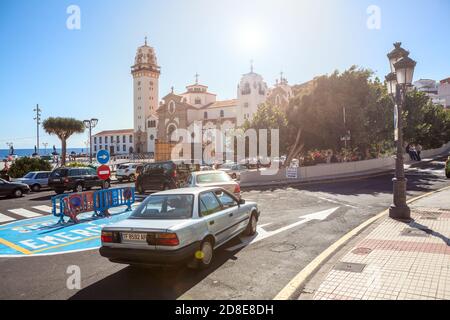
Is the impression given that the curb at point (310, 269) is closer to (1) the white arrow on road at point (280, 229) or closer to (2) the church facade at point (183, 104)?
(1) the white arrow on road at point (280, 229)

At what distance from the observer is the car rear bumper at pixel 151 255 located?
18.2ft

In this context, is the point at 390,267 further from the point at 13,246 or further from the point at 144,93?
the point at 144,93

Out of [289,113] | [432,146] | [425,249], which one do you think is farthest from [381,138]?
[425,249]

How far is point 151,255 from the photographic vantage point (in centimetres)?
562

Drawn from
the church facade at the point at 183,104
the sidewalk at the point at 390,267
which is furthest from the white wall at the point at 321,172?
the church facade at the point at 183,104

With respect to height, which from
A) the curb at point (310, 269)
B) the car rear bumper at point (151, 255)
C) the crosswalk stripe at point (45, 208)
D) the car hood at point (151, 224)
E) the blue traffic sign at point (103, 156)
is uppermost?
the blue traffic sign at point (103, 156)

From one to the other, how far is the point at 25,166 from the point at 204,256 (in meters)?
28.0

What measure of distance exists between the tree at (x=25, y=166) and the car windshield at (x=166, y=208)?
26.3 metres

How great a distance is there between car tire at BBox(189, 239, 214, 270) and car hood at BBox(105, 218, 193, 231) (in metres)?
0.60

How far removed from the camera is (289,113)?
31.0m

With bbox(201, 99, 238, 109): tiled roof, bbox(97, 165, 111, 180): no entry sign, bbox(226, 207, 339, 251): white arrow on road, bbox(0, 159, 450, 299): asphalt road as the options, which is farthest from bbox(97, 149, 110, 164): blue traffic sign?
bbox(201, 99, 238, 109): tiled roof

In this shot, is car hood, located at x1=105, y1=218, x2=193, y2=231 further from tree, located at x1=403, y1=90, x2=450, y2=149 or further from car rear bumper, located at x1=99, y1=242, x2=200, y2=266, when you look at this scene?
tree, located at x1=403, y1=90, x2=450, y2=149
